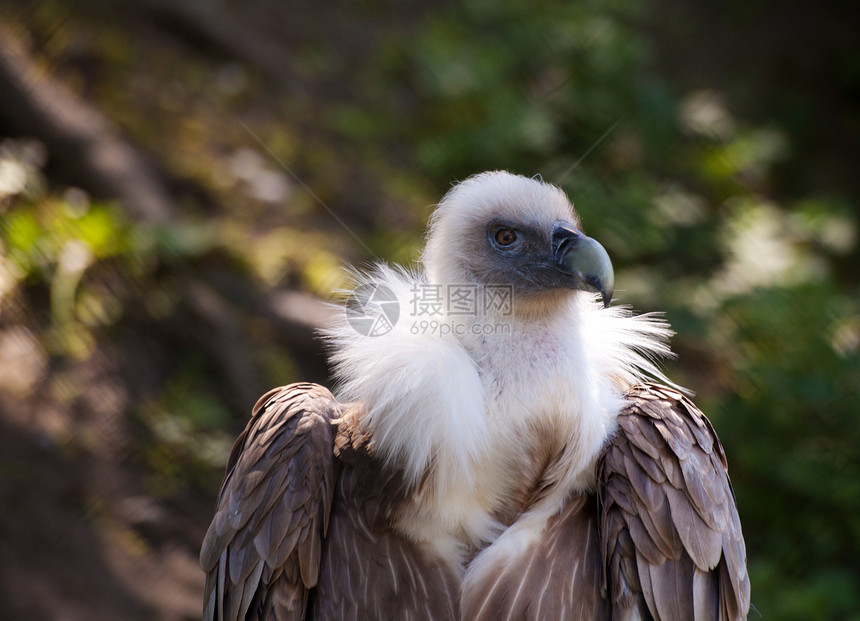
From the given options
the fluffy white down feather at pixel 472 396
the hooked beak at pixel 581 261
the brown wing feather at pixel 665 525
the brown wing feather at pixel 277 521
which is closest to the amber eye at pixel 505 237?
the hooked beak at pixel 581 261

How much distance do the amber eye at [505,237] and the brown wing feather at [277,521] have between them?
2.30ft

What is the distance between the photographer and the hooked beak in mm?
2064

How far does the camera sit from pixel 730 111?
6.98m

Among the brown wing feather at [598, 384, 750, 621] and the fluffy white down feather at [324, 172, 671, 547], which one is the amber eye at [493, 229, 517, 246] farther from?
the brown wing feather at [598, 384, 750, 621]

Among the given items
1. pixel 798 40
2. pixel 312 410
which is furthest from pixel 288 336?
pixel 798 40

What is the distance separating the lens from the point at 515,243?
2.29 metres

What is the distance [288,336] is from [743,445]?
261cm

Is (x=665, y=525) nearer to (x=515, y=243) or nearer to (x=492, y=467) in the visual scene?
(x=492, y=467)

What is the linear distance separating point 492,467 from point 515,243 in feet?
2.03

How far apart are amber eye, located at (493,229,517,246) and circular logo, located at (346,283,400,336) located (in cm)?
33

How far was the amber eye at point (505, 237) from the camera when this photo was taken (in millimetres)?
2301

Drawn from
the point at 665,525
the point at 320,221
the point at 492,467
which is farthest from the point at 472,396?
the point at 320,221

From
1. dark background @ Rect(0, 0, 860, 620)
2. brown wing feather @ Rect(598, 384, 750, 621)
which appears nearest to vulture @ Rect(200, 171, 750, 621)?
brown wing feather @ Rect(598, 384, 750, 621)

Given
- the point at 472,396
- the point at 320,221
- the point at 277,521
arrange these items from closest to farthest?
the point at 472,396, the point at 277,521, the point at 320,221
